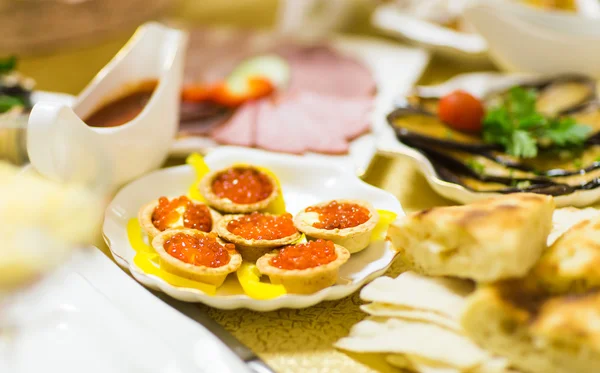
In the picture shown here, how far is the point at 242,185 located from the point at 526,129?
3.55 ft

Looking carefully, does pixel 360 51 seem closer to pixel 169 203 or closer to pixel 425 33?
pixel 425 33

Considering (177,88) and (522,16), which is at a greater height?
(522,16)

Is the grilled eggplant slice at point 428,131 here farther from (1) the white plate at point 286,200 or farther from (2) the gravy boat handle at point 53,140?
(2) the gravy boat handle at point 53,140

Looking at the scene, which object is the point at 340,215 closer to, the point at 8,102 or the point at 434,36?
the point at 8,102

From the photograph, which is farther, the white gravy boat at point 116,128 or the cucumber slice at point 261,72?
the cucumber slice at point 261,72

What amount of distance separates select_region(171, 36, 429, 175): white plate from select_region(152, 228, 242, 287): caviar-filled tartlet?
0.70 m

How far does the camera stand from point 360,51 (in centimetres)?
341

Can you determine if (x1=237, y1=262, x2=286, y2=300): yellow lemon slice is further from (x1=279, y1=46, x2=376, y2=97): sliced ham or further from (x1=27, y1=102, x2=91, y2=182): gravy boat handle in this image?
(x1=279, y1=46, x2=376, y2=97): sliced ham

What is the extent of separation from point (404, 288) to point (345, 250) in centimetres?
21

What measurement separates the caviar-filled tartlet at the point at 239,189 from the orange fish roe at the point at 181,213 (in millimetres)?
66

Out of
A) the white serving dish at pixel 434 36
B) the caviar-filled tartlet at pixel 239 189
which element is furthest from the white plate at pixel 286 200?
the white serving dish at pixel 434 36

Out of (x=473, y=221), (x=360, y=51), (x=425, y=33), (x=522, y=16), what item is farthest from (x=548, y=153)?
(x=360, y=51)

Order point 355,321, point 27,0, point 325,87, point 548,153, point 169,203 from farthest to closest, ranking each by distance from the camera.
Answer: point 27,0
point 325,87
point 548,153
point 169,203
point 355,321

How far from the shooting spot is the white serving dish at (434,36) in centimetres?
315
